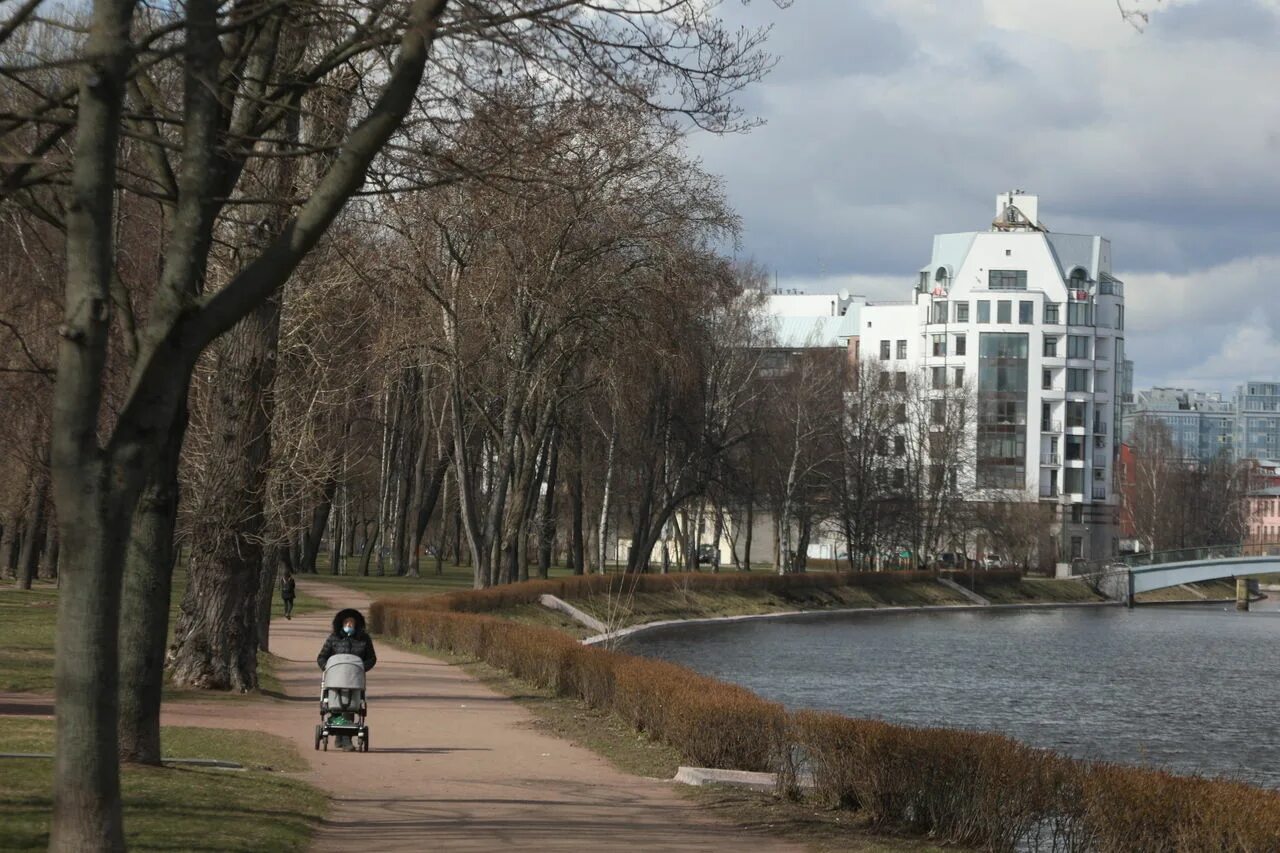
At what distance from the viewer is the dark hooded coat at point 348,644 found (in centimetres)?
1614

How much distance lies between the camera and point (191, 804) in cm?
1078

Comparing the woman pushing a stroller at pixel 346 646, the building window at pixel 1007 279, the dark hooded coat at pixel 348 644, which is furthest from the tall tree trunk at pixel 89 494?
the building window at pixel 1007 279

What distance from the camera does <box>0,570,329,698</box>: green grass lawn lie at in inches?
814

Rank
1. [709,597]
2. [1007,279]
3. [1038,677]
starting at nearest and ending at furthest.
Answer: [1038,677] → [709,597] → [1007,279]

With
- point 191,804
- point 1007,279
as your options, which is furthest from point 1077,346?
point 191,804

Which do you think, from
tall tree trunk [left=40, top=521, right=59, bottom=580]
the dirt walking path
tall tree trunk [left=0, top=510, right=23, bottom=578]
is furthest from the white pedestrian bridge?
the dirt walking path

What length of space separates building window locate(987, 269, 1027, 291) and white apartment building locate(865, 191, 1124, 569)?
0.07m

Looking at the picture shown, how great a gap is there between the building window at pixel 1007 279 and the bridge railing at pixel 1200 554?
25943 millimetres

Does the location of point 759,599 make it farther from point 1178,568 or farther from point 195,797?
point 195,797

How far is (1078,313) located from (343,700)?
339ft

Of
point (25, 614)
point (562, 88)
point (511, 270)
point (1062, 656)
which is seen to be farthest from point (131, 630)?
point (1062, 656)

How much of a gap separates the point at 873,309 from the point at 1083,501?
21.1m

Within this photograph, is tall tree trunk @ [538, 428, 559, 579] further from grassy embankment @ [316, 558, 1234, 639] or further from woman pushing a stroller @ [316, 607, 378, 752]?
woman pushing a stroller @ [316, 607, 378, 752]

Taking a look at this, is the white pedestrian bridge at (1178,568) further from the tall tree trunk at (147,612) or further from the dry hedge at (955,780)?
the tall tree trunk at (147,612)
